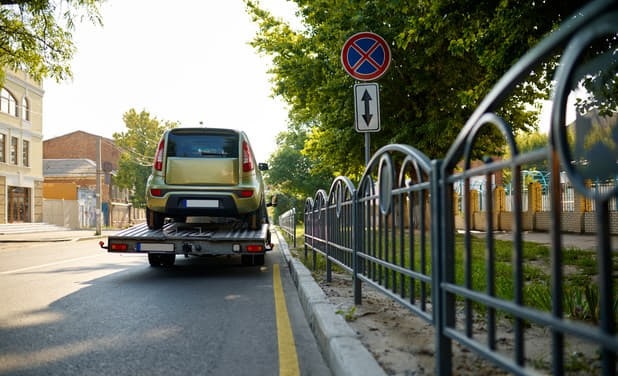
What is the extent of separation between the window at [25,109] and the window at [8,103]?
0.69 m

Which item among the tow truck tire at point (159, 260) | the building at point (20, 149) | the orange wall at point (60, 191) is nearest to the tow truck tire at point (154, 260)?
the tow truck tire at point (159, 260)

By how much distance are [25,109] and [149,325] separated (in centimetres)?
3526

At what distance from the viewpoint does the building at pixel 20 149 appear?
109 ft

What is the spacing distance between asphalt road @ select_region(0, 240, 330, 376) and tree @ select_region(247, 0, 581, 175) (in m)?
6.12

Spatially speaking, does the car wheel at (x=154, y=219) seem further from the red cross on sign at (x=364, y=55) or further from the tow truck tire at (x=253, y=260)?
the red cross on sign at (x=364, y=55)

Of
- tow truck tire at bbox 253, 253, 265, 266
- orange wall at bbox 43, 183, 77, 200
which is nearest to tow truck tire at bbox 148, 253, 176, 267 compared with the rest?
tow truck tire at bbox 253, 253, 265, 266

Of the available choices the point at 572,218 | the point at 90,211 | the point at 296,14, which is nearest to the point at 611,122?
the point at 572,218

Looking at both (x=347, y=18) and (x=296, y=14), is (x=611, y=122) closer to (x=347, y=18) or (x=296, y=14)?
(x=347, y=18)

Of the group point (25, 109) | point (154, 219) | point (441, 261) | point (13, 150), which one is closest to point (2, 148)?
point (13, 150)

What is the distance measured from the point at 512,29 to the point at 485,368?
21.1ft

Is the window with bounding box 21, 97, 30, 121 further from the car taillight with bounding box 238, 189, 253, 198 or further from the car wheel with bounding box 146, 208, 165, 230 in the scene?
the car taillight with bounding box 238, 189, 253, 198

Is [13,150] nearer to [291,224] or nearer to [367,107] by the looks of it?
[291,224]

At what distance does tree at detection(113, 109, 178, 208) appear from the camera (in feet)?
168

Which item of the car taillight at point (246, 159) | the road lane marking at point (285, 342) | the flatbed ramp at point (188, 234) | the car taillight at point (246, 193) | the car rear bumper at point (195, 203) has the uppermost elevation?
the car taillight at point (246, 159)
